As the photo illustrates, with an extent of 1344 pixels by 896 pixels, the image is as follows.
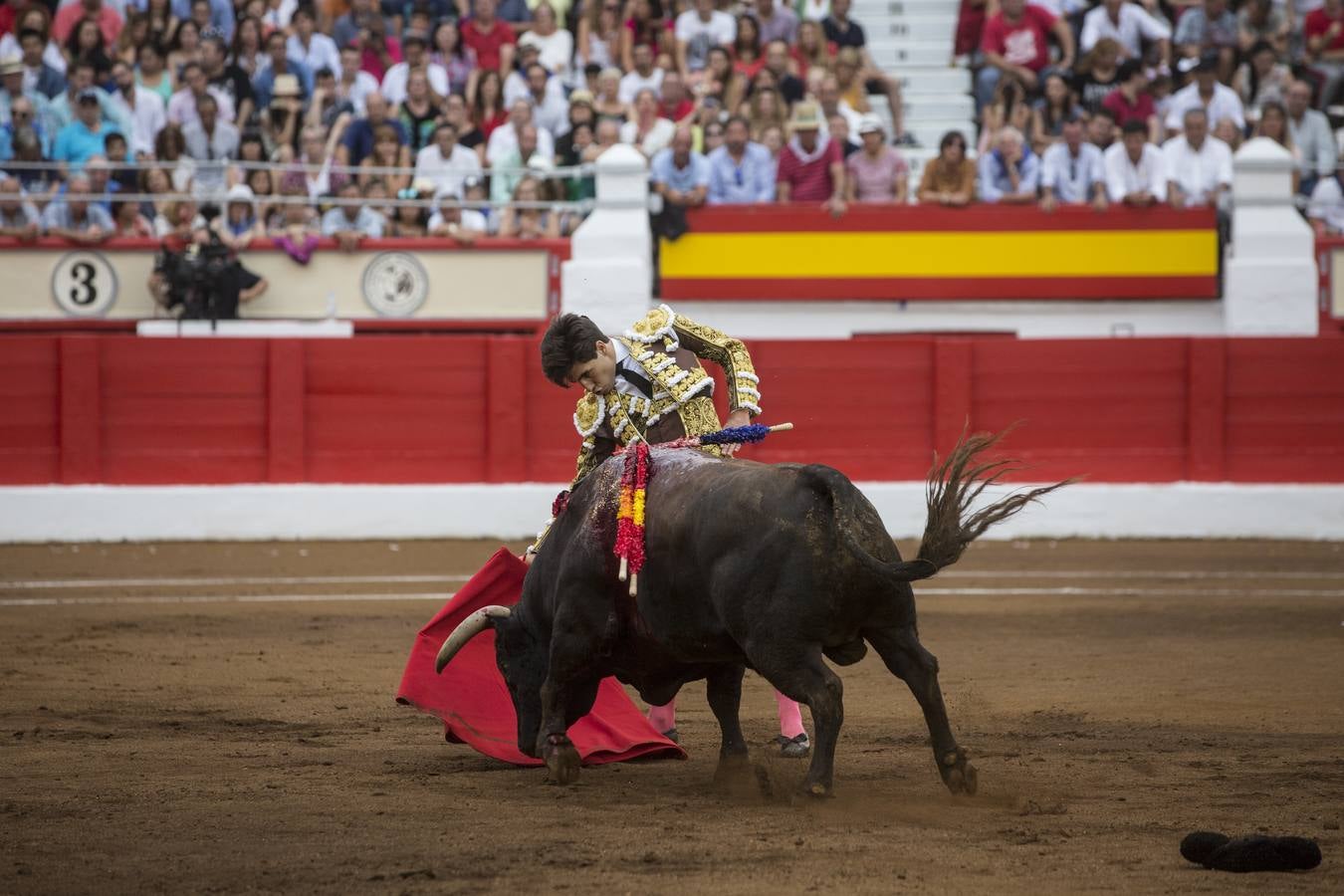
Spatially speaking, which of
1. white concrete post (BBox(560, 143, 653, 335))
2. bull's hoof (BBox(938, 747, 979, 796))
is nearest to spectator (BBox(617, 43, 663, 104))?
white concrete post (BBox(560, 143, 653, 335))

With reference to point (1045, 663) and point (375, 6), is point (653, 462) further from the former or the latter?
point (375, 6)

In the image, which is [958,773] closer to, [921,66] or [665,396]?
[665,396]

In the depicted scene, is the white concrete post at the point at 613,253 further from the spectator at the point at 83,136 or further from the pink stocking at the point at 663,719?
the pink stocking at the point at 663,719

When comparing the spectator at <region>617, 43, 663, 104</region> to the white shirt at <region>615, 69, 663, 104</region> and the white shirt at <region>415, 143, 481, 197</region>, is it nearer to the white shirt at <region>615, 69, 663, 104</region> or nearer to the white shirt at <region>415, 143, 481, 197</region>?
the white shirt at <region>615, 69, 663, 104</region>

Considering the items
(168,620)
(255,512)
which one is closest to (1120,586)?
(168,620)

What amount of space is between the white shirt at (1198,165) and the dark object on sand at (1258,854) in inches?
403

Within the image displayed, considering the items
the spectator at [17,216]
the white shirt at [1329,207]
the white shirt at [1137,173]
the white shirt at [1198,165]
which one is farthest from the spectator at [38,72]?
the white shirt at [1329,207]

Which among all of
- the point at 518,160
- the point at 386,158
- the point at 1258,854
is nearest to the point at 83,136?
the point at 386,158

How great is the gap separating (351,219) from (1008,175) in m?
4.78

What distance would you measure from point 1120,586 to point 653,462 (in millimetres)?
5052

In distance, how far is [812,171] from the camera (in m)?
13.4

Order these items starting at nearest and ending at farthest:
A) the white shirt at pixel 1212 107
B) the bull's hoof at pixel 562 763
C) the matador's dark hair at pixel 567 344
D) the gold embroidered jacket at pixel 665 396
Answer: the bull's hoof at pixel 562 763, the matador's dark hair at pixel 567 344, the gold embroidered jacket at pixel 665 396, the white shirt at pixel 1212 107

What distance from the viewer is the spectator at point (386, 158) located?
12.8 metres

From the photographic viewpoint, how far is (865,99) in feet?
47.1
